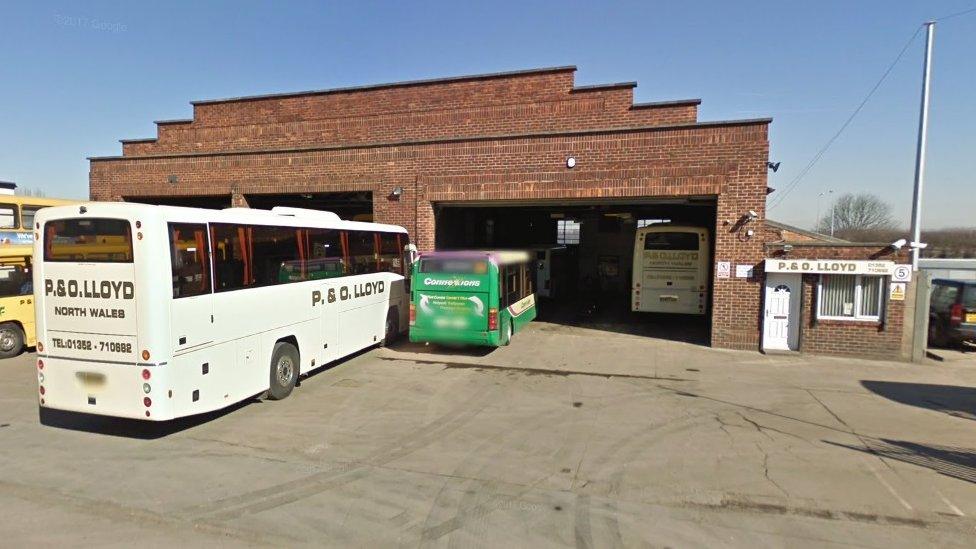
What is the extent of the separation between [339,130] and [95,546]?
13.8 metres

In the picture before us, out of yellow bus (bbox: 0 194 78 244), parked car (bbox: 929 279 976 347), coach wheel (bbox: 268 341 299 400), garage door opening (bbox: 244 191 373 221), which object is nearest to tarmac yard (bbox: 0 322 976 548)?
coach wheel (bbox: 268 341 299 400)

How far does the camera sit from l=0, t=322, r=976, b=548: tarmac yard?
402cm

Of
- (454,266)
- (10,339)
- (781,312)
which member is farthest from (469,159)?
(10,339)

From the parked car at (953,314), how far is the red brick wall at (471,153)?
5.19 metres

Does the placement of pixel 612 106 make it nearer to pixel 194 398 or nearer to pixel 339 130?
pixel 339 130

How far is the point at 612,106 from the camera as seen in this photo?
499 inches

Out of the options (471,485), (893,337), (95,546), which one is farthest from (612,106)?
(95,546)

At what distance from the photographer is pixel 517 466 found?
5246 millimetres

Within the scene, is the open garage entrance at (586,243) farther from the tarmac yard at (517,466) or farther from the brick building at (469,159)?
the tarmac yard at (517,466)

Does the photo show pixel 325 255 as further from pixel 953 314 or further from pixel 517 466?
pixel 953 314

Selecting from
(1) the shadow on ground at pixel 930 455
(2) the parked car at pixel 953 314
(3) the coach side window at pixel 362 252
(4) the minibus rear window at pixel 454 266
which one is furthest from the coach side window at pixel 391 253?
(2) the parked car at pixel 953 314

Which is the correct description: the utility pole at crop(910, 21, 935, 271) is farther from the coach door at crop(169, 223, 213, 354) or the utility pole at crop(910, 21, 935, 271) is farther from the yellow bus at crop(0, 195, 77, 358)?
the yellow bus at crop(0, 195, 77, 358)

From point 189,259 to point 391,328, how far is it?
6193 mm

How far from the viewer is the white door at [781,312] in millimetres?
10867
